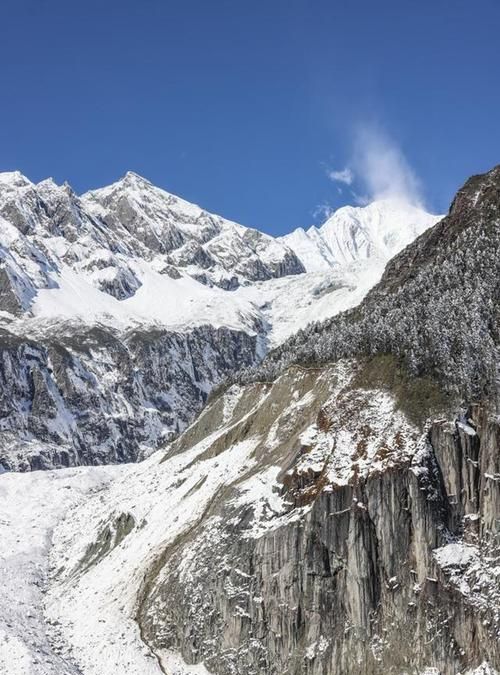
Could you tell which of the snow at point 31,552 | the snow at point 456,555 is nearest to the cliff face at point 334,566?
the snow at point 456,555

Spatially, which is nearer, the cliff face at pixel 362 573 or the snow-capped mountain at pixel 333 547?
the cliff face at pixel 362 573

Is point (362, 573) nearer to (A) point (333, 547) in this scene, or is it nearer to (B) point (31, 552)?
(A) point (333, 547)

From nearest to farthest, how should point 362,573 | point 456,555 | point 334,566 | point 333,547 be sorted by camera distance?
point 456,555 → point 362,573 → point 334,566 → point 333,547

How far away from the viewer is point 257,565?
46.0 metres

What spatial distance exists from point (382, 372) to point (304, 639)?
2222 centimetres

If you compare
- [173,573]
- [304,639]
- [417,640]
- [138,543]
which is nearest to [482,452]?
[417,640]

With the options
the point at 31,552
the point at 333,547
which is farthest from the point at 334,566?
the point at 31,552

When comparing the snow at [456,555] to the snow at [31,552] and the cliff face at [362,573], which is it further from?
the snow at [31,552]

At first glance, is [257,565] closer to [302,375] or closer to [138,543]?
[138,543]

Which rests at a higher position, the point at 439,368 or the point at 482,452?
the point at 439,368

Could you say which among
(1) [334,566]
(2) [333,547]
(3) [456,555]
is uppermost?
(2) [333,547]

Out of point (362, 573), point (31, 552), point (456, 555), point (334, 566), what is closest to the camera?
point (456, 555)

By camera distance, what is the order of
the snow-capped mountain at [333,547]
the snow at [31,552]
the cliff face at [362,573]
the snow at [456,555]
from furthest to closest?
the snow at [31,552] < the snow at [456,555] < the snow-capped mountain at [333,547] < the cliff face at [362,573]

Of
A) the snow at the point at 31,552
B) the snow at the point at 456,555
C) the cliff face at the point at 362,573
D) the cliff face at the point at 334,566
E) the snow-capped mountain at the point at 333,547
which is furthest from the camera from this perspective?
the snow at the point at 31,552
